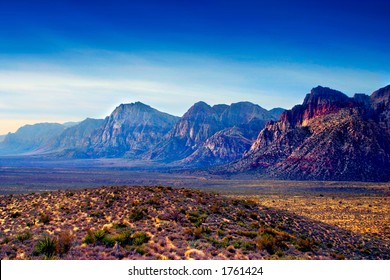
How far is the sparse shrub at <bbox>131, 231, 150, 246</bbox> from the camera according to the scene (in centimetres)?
2259

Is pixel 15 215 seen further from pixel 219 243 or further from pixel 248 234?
pixel 248 234

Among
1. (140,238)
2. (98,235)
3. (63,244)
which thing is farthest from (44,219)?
(140,238)

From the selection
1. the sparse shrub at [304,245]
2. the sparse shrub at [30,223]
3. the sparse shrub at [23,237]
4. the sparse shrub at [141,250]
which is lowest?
the sparse shrub at [304,245]

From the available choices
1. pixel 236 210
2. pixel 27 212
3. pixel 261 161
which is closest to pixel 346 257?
pixel 236 210

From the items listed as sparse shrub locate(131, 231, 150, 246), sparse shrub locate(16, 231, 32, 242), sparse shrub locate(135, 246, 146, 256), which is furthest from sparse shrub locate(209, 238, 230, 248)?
sparse shrub locate(16, 231, 32, 242)

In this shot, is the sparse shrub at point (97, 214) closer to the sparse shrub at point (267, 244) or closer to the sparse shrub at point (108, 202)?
the sparse shrub at point (108, 202)

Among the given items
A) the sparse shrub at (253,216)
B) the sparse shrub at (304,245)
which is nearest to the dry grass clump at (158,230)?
the sparse shrub at (304,245)

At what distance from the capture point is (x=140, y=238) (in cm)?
2302

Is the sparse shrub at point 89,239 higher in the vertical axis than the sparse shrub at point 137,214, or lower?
lower

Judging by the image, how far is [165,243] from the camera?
22969 millimetres

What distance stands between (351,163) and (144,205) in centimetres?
14434

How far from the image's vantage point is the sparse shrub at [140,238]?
22.6m

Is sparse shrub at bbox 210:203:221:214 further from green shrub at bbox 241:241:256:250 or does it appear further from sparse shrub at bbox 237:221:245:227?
green shrub at bbox 241:241:256:250
